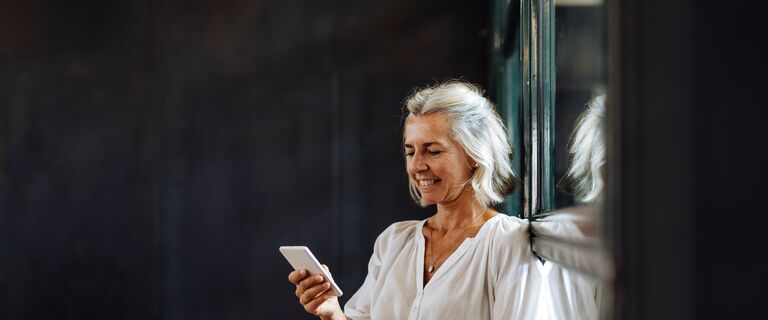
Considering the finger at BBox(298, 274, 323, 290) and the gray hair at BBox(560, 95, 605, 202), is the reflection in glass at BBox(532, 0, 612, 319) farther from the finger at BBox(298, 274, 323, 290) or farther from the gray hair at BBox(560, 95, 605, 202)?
the finger at BBox(298, 274, 323, 290)

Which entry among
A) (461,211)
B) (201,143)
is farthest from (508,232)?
(201,143)

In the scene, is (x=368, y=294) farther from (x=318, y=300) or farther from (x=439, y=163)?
(x=439, y=163)

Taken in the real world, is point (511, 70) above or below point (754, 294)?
above

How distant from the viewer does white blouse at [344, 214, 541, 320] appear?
1.95 m

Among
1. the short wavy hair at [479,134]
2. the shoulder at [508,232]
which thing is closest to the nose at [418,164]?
the short wavy hair at [479,134]

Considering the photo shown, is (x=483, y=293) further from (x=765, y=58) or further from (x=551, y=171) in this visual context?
(x=765, y=58)

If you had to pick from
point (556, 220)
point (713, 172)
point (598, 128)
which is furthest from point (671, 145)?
point (556, 220)

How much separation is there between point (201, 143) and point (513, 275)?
2813mm

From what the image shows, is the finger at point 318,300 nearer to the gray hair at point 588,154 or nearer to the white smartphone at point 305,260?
the white smartphone at point 305,260

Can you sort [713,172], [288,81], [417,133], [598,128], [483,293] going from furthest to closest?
[288,81]
[417,133]
[483,293]
[598,128]
[713,172]

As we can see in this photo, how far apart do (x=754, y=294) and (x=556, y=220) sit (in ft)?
2.92

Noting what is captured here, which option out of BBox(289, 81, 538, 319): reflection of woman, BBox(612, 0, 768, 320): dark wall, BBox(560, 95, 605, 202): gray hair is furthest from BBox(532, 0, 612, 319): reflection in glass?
BBox(289, 81, 538, 319): reflection of woman

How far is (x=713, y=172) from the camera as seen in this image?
2.09 feet

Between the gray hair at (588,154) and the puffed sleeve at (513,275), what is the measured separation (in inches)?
19.8
